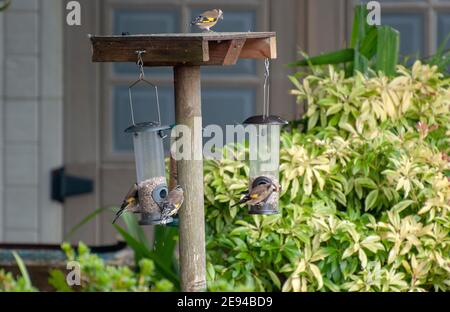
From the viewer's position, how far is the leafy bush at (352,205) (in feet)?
13.1

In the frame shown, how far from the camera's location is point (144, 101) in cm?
557

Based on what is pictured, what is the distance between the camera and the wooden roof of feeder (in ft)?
10.1

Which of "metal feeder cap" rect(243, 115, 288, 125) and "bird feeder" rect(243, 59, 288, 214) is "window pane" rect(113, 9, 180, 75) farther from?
"metal feeder cap" rect(243, 115, 288, 125)

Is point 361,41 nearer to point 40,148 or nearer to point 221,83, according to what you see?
point 221,83

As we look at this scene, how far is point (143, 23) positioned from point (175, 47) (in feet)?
8.26

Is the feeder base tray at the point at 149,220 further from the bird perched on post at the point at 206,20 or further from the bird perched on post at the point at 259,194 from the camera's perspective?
the bird perched on post at the point at 206,20

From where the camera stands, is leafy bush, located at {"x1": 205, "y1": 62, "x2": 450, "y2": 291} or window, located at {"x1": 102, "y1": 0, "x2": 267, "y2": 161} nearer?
leafy bush, located at {"x1": 205, "y1": 62, "x2": 450, "y2": 291}

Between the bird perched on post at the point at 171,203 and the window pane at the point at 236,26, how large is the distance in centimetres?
242

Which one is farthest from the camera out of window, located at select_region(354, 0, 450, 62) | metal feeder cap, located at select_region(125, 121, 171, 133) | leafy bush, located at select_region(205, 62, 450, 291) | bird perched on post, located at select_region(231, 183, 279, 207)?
window, located at select_region(354, 0, 450, 62)

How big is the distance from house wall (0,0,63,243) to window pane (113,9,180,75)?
322 mm

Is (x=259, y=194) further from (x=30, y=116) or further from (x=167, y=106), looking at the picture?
(x=30, y=116)

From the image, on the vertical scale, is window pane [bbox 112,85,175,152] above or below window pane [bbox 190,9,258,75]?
below

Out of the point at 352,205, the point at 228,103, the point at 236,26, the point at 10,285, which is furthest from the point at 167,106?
the point at 10,285

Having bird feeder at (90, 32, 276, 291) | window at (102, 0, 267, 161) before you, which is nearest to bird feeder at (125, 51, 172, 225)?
bird feeder at (90, 32, 276, 291)
